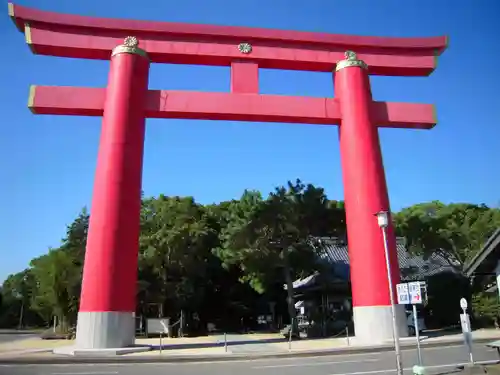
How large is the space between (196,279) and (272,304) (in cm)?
749

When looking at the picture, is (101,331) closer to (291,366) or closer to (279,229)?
(291,366)

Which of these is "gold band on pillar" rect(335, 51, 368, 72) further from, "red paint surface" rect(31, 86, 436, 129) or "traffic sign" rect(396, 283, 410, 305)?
"traffic sign" rect(396, 283, 410, 305)

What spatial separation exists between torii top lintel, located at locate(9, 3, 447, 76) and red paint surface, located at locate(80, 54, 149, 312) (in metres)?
1.28

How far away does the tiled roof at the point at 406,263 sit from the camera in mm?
26578

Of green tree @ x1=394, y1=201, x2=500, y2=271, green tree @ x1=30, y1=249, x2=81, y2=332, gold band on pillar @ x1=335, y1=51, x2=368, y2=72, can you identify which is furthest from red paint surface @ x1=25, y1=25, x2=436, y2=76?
green tree @ x1=30, y1=249, x2=81, y2=332

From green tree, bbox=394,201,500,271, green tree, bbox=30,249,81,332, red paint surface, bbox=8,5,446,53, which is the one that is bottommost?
green tree, bbox=30,249,81,332

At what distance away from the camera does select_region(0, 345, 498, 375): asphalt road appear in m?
10.5

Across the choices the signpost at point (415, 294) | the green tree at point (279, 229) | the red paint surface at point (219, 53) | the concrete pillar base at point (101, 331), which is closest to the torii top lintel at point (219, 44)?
the red paint surface at point (219, 53)

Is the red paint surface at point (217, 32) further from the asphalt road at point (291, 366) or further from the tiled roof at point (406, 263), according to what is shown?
the asphalt road at point (291, 366)

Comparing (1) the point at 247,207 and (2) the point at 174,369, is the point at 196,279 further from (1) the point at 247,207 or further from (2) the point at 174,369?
(2) the point at 174,369

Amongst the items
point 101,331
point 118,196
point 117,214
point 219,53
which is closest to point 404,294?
point 101,331

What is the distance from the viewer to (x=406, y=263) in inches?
1181

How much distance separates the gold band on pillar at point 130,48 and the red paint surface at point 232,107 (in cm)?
181

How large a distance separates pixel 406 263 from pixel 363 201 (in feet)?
47.6
